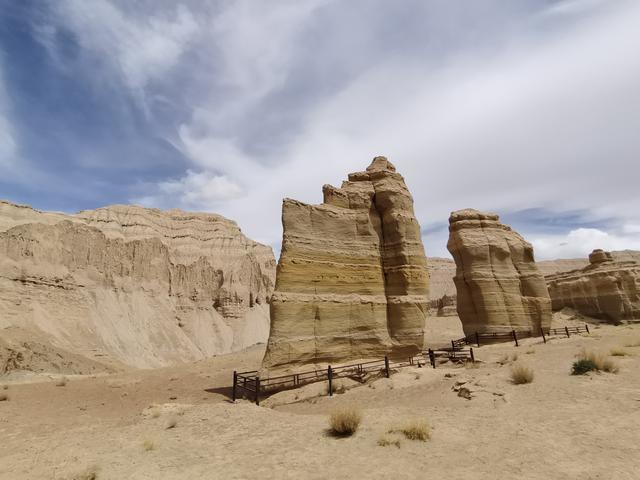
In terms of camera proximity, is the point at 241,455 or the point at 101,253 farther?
the point at 101,253

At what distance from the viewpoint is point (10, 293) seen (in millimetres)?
36906

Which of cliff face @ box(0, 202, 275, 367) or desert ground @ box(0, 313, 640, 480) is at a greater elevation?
cliff face @ box(0, 202, 275, 367)

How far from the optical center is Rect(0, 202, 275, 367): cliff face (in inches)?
1511

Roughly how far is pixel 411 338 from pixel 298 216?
8108mm

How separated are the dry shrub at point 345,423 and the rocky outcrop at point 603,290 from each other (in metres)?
43.3

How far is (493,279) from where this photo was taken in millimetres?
28156

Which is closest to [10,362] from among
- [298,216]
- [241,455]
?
[298,216]

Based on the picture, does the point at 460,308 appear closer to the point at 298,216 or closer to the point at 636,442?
the point at 298,216

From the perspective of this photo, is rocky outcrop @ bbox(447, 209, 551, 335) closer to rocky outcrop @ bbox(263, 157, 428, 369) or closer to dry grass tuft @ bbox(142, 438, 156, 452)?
rocky outcrop @ bbox(263, 157, 428, 369)

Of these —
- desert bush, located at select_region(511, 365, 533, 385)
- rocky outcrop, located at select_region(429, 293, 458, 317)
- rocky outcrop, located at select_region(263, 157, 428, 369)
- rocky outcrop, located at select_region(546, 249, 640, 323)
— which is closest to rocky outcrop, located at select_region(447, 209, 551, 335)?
rocky outcrop, located at select_region(263, 157, 428, 369)

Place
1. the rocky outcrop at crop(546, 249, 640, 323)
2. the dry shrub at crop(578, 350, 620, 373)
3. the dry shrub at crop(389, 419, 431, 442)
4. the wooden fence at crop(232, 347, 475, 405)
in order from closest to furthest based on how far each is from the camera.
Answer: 1. the dry shrub at crop(389, 419, 431, 442)
2. the dry shrub at crop(578, 350, 620, 373)
3. the wooden fence at crop(232, 347, 475, 405)
4. the rocky outcrop at crop(546, 249, 640, 323)

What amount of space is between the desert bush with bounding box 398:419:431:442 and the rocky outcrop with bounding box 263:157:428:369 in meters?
7.87

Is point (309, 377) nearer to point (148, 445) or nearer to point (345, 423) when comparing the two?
point (345, 423)

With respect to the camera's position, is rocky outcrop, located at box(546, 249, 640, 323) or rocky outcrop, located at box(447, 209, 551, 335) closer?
rocky outcrop, located at box(447, 209, 551, 335)
